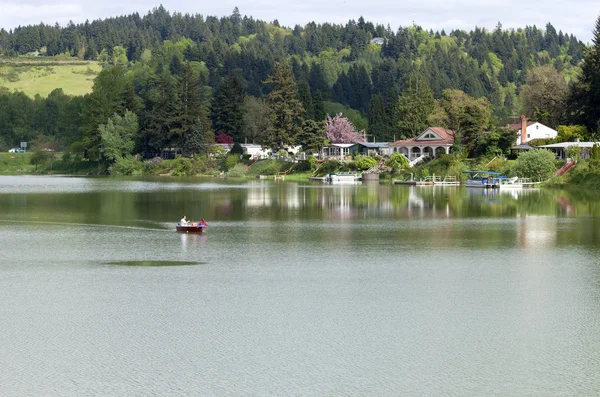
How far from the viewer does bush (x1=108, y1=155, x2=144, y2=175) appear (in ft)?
479

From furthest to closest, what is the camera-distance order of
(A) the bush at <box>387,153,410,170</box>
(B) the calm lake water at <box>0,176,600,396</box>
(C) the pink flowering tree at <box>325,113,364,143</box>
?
(C) the pink flowering tree at <box>325,113,364,143</box> → (A) the bush at <box>387,153,410,170</box> → (B) the calm lake water at <box>0,176,600,396</box>

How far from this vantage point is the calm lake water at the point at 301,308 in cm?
2077

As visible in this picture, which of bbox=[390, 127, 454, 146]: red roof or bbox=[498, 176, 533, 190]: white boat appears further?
bbox=[390, 127, 454, 146]: red roof

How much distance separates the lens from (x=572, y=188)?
295ft

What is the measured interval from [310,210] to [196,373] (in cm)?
Result: 4416

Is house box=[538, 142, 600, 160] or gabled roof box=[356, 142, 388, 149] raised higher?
gabled roof box=[356, 142, 388, 149]

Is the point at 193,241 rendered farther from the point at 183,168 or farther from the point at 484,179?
the point at 183,168

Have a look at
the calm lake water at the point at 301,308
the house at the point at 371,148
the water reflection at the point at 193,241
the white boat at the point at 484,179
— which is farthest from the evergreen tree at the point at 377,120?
the water reflection at the point at 193,241

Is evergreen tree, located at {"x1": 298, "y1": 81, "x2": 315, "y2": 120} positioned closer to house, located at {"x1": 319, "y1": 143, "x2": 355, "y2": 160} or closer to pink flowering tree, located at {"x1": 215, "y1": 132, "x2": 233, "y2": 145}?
house, located at {"x1": 319, "y1": 143, "x2": 355, "y2": 160}

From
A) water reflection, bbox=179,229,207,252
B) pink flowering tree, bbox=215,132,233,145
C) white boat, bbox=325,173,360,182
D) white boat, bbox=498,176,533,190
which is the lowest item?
water reflection, bbox=179,229,207,252

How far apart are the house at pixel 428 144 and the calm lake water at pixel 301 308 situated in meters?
66.6

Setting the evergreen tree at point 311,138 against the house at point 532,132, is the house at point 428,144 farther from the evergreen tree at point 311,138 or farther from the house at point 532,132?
the evergreen tree at point 311,138

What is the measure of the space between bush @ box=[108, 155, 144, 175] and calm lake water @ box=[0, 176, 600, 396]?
91367 millimetres

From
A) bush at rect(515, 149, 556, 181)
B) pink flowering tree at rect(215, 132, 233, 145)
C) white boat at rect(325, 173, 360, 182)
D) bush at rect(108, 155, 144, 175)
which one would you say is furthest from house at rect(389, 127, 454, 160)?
bush at rect(108, 155, 144, 175)
